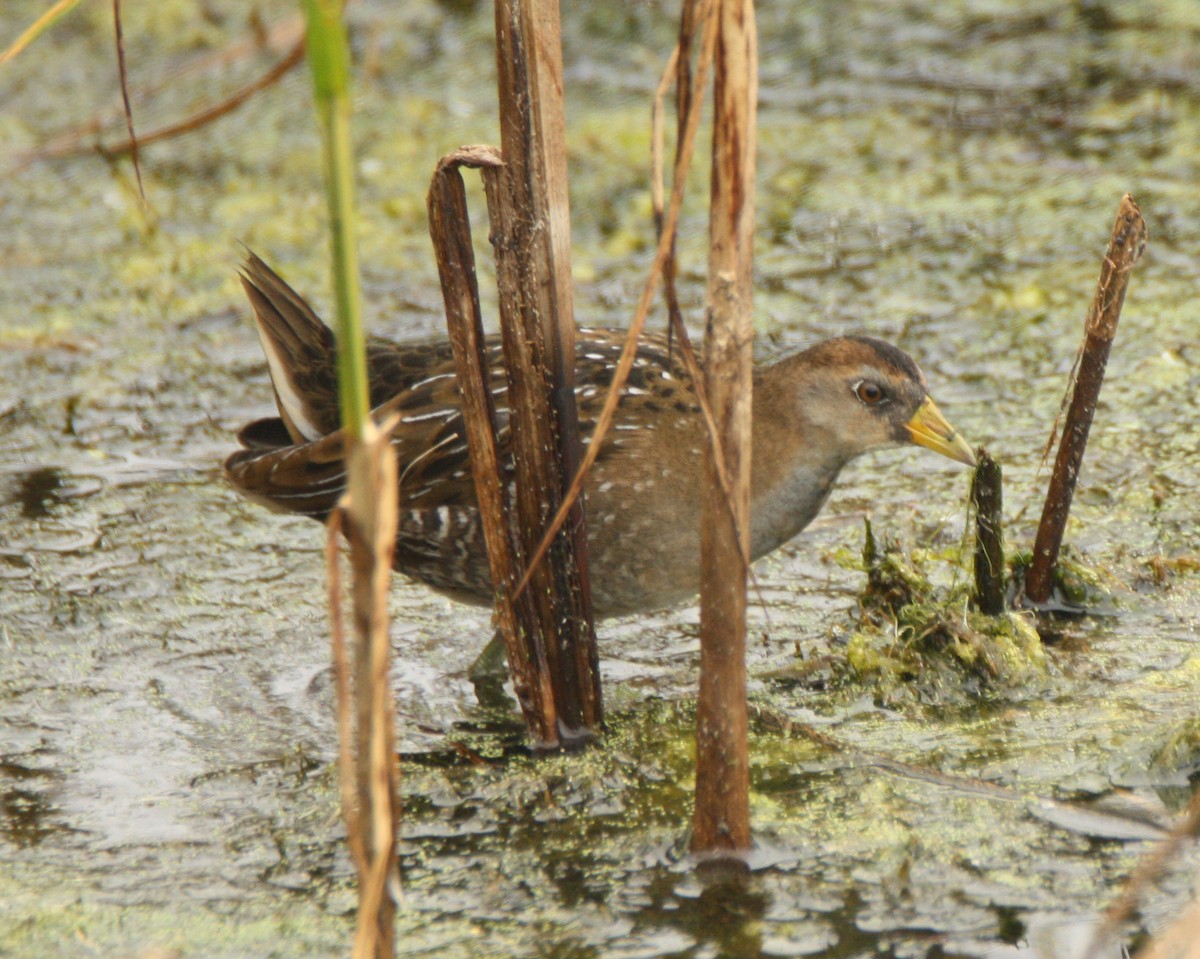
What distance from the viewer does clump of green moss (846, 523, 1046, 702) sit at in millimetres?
3463

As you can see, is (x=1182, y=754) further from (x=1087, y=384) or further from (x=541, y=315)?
(x=541, y=315)

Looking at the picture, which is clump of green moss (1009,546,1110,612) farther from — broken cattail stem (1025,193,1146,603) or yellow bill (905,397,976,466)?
yellow bill (905,397,976,466)

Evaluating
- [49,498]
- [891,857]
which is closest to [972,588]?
[891,857]

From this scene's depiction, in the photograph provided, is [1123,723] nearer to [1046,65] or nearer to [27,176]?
[1046,65]

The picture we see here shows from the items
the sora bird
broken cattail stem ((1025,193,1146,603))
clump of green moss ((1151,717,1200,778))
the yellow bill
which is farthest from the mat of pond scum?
the yellow bill

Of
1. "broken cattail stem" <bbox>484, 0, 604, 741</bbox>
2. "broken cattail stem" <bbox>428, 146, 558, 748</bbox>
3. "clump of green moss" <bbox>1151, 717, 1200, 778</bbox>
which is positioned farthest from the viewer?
"clump of green moss" <bbox>1151, 717, 1200, 778</bbox>

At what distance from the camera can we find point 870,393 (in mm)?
3584

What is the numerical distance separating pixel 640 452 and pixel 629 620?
73 cm

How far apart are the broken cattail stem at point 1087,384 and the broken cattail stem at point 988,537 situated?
138mm

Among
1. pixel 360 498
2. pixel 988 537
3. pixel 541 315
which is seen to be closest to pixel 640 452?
pixel 541 315

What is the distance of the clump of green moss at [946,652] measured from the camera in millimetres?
3463

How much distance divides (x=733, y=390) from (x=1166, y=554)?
2.04 m

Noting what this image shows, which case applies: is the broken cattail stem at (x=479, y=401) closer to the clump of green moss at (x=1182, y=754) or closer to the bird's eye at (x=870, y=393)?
the bird's eye at (x=870, y=393)

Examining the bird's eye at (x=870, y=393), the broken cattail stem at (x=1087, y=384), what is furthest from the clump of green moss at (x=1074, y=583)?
the bird's eye at (x=870, y=393)
